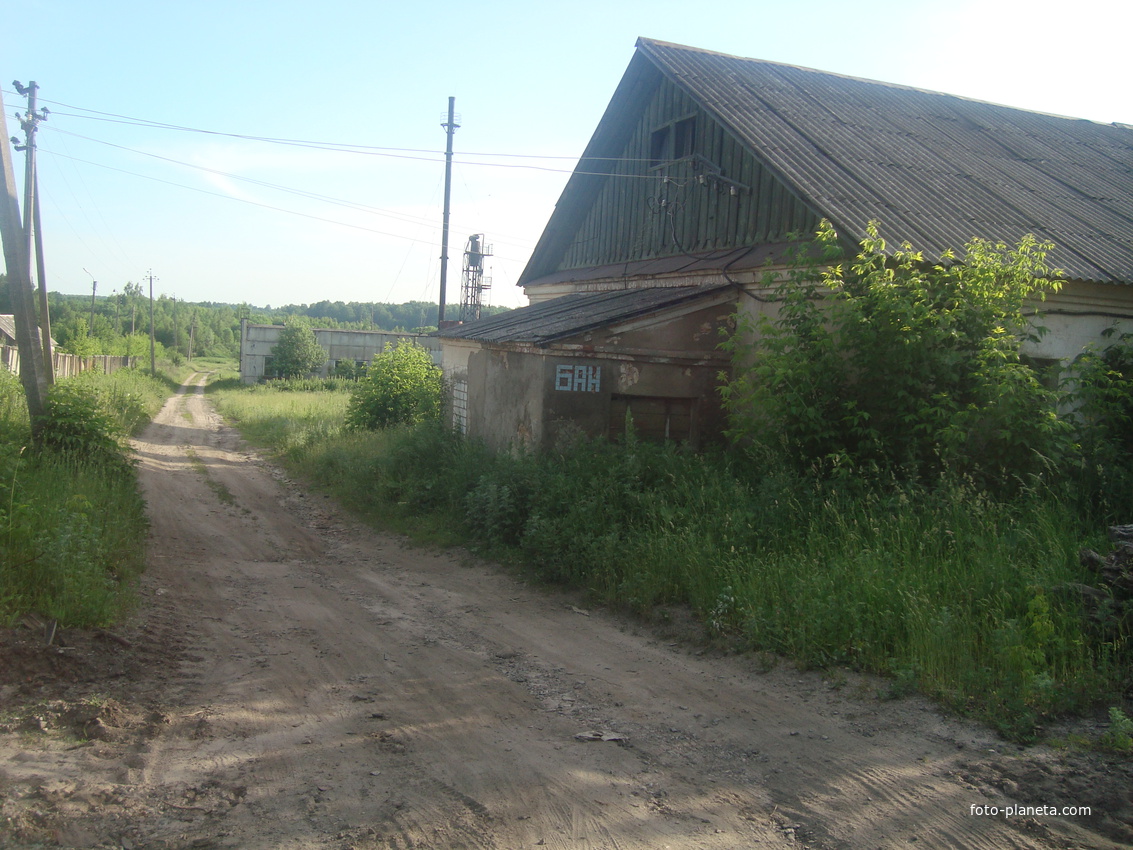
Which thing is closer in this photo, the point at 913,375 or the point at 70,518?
the point at 70,518

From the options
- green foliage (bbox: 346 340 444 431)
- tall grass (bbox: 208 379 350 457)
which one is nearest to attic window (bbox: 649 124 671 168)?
green foliage (bbox: 346 340 444 431)

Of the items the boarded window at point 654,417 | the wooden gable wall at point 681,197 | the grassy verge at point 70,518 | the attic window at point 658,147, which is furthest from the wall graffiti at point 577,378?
the attic window at point 658,147

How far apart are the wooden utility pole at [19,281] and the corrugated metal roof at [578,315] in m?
5.61

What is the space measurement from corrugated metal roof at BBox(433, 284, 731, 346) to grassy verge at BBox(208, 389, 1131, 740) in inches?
60.3

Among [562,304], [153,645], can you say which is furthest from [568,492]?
[562,304]

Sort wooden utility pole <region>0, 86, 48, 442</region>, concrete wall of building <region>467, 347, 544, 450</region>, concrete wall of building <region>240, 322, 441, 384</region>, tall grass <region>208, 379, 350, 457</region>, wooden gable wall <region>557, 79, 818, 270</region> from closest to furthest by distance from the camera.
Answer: wooden utility pole <region>0, 86, 48, 442</region>
concrete wall of building <region>467, 347, 544, 450</region>
wooden gable wall <region>557, 79, 818, 270</region>
tall grass <region>208, 379, 350, 457</region>
concrete wall of building <region>240, 322, 441, 384</region>

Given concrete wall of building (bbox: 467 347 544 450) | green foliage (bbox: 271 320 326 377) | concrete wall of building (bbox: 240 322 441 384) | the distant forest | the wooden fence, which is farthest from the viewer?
the distant forest

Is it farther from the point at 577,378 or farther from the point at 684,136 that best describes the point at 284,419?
the point at 577,378

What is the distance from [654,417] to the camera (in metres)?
10.4

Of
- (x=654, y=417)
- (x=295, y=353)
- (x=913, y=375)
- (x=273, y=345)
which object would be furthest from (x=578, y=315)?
(x=273, y=345)

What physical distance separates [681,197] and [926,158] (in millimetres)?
Result: 3736

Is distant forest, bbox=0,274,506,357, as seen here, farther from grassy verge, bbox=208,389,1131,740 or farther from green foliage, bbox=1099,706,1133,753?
green foliage, bbox=1099,706,1133,753

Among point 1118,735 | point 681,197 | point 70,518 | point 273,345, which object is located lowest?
point 1118,735

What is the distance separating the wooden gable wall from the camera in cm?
1078
